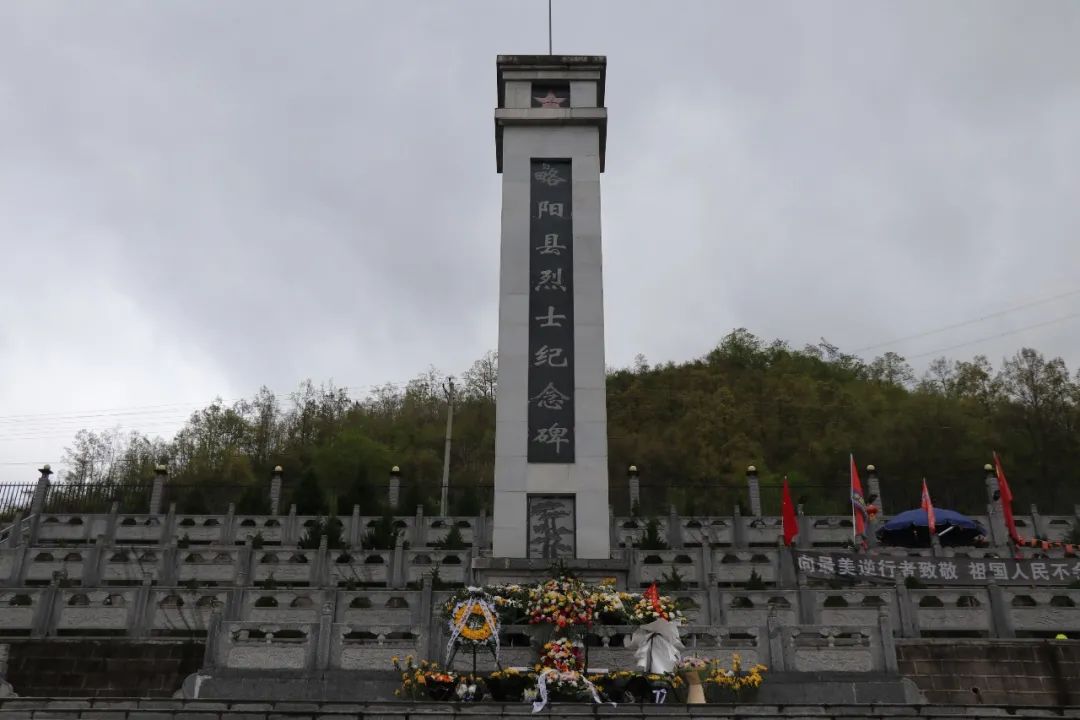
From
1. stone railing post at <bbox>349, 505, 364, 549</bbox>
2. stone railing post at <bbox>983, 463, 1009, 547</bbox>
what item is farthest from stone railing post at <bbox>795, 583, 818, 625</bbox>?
stone railing post at <bbox>349, 505, 364, 549</bbox>

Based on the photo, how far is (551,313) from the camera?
13242mm

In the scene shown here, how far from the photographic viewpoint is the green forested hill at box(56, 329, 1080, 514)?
91.8ft

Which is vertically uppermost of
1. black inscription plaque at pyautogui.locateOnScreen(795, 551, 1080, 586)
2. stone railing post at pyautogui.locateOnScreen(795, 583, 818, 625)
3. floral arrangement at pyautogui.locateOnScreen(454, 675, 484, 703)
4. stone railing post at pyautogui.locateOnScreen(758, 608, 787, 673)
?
black inscription plaque at pyautogui.locateOnScreen(795, 551, 1080, 586)

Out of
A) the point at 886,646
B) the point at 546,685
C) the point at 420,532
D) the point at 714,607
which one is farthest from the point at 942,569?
the point at 420,532

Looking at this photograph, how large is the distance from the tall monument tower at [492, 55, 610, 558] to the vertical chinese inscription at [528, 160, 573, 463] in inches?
0.6

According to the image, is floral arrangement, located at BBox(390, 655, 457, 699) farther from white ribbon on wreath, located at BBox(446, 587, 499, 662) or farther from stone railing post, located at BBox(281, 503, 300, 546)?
stone railing post, located at BBox(281, 503, 300, 546)

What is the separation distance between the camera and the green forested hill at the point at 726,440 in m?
28.0

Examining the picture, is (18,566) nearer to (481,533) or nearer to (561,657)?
(481,533)

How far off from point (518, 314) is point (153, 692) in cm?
678

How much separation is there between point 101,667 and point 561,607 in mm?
5730

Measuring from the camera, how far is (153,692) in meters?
10.6

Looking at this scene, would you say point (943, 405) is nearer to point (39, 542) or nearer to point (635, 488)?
point (635, 488)

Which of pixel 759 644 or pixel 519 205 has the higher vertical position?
pixel 519 205

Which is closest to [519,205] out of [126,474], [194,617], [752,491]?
[194,617]
